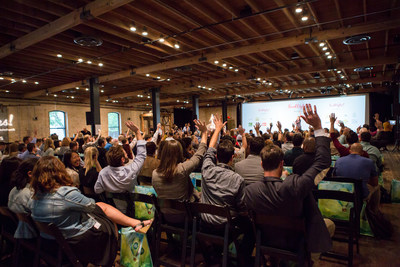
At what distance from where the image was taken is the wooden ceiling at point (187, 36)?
4.86 metres

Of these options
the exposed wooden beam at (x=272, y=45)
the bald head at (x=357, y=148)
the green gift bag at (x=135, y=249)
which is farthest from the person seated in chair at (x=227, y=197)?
the exposed wooden beam at (x=272, y=45)

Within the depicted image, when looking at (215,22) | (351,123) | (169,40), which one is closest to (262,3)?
(215,22)

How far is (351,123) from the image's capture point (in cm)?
1334

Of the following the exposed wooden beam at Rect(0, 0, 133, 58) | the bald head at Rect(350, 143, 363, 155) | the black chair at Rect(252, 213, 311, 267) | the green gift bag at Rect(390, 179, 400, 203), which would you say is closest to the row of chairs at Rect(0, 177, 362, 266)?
the black chair at Rect(252, 213, 311, 267)

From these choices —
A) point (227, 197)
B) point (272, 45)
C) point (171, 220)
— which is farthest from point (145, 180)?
point (272, 45)

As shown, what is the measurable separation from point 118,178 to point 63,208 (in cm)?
90

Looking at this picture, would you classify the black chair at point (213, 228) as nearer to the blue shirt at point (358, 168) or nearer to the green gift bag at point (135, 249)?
the green gift bag at point (135, 249)

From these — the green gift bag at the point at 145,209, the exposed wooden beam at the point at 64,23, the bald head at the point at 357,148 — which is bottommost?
the green gift bag at the point at 145,209

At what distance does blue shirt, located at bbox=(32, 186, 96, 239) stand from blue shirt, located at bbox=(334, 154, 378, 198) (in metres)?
3.14

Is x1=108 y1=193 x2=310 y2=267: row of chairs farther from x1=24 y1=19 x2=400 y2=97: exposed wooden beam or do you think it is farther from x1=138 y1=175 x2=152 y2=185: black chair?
x1=24 y1=19 x2=400 y2=97: exposed wooden beam

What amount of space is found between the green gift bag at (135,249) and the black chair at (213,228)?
0.49m

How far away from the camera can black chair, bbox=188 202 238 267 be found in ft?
6.73

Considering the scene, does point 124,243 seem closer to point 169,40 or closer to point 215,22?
point 215,22

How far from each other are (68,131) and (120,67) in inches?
429
